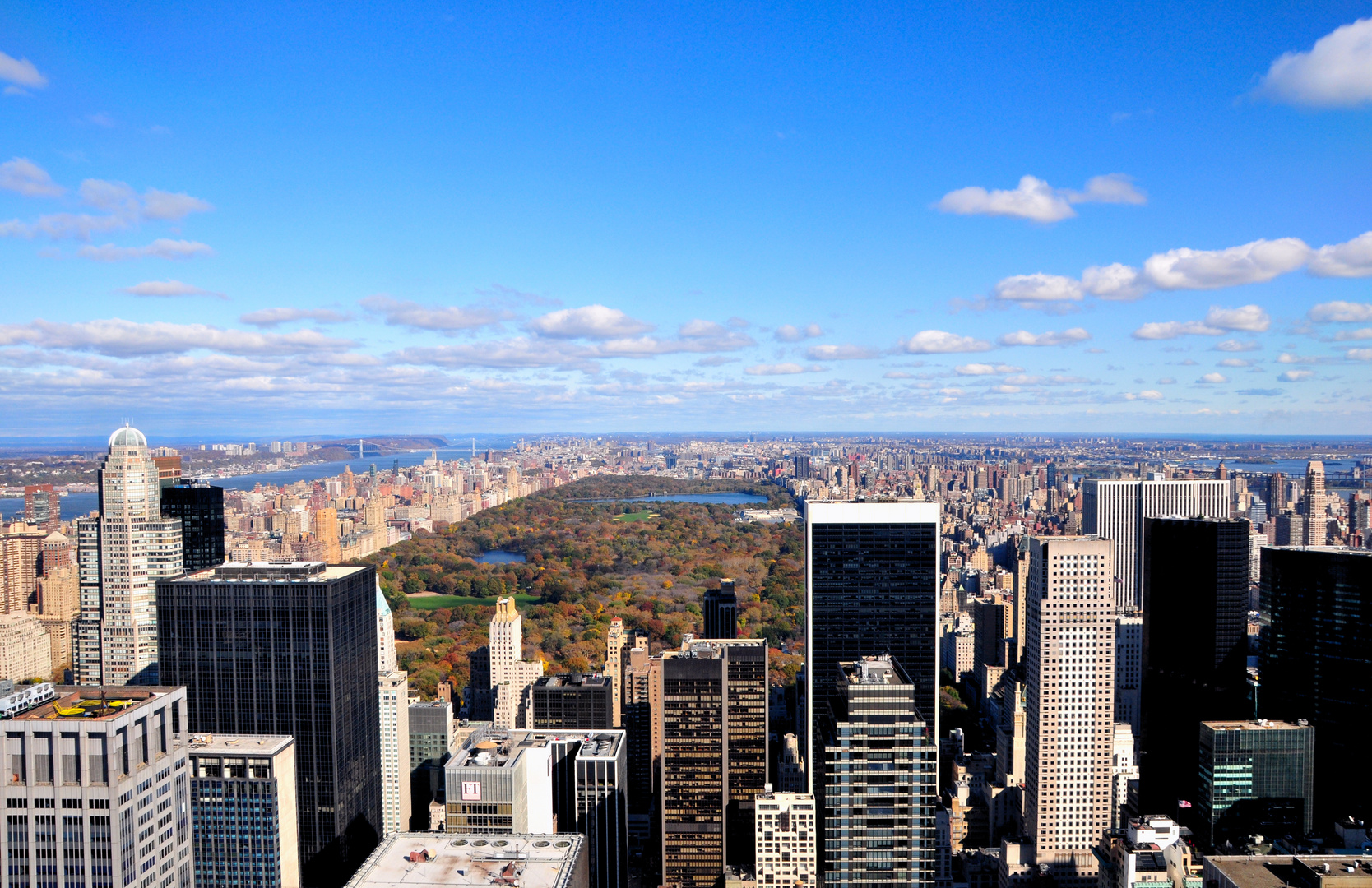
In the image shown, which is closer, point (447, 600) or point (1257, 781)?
point (1257, 781)

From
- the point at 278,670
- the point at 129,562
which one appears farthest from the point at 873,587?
the point at 129,562

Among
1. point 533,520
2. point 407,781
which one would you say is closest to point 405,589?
point 533,520

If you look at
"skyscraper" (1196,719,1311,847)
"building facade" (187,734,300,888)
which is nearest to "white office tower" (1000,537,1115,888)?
"skyscraper" (1196,719,1311,847)

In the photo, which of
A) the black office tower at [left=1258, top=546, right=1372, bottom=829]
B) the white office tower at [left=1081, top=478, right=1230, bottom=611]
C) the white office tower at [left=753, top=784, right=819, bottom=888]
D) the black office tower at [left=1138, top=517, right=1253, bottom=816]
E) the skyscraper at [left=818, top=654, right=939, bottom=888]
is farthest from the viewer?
→ the white office tower at [left=1081, top=478, right=1230, bottom=611]

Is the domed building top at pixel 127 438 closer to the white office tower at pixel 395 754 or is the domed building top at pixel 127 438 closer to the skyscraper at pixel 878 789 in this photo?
the white office tower at pixel 395 754

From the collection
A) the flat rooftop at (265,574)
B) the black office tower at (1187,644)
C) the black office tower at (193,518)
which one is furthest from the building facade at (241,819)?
the black office tower at (1187,644)

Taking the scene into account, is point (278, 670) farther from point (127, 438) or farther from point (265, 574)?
point (127, 438)

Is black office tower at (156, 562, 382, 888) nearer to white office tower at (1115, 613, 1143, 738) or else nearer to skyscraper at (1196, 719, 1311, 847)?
skyscraper at (1196, 719, 1311, 847)

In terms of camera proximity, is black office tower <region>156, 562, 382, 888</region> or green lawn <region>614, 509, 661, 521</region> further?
green lawn <region>614, 509, 661, 521</region>
